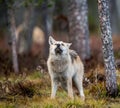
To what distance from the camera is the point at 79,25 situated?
64.4 feet

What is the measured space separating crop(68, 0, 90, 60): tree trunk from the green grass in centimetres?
401

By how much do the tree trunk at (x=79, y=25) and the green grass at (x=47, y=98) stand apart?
401cm

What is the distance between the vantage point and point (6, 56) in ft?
67.4

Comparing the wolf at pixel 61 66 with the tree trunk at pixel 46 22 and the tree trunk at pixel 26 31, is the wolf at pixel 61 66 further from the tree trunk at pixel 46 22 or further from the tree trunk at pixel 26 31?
the tree trunk at pixel 46 22

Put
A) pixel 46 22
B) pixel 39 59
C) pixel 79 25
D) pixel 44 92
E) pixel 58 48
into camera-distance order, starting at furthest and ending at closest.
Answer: pixel 46 22
pixel 39 59
pixel 79 25
pixel 44 92
pixel 58 48

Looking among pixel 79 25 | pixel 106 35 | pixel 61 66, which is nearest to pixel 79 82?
pixel 61 66

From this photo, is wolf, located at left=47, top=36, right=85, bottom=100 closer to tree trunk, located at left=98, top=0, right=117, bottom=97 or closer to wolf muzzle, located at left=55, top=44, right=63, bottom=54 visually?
wolf muzzle, located at left=55, top=44, right=63, bottom=54

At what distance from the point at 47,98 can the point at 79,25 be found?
6.21m

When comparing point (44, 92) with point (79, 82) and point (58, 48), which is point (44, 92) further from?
point (58, 48)

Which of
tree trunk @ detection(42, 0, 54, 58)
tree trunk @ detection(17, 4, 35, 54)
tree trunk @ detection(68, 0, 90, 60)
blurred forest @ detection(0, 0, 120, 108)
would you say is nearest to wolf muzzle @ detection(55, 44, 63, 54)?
blurred forest @ detection(0, 0, 120, 108)

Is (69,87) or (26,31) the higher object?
(26,31)

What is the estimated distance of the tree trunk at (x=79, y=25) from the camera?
64.0ft

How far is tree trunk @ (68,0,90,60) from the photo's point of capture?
1952cm

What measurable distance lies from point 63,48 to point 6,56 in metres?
7.20
